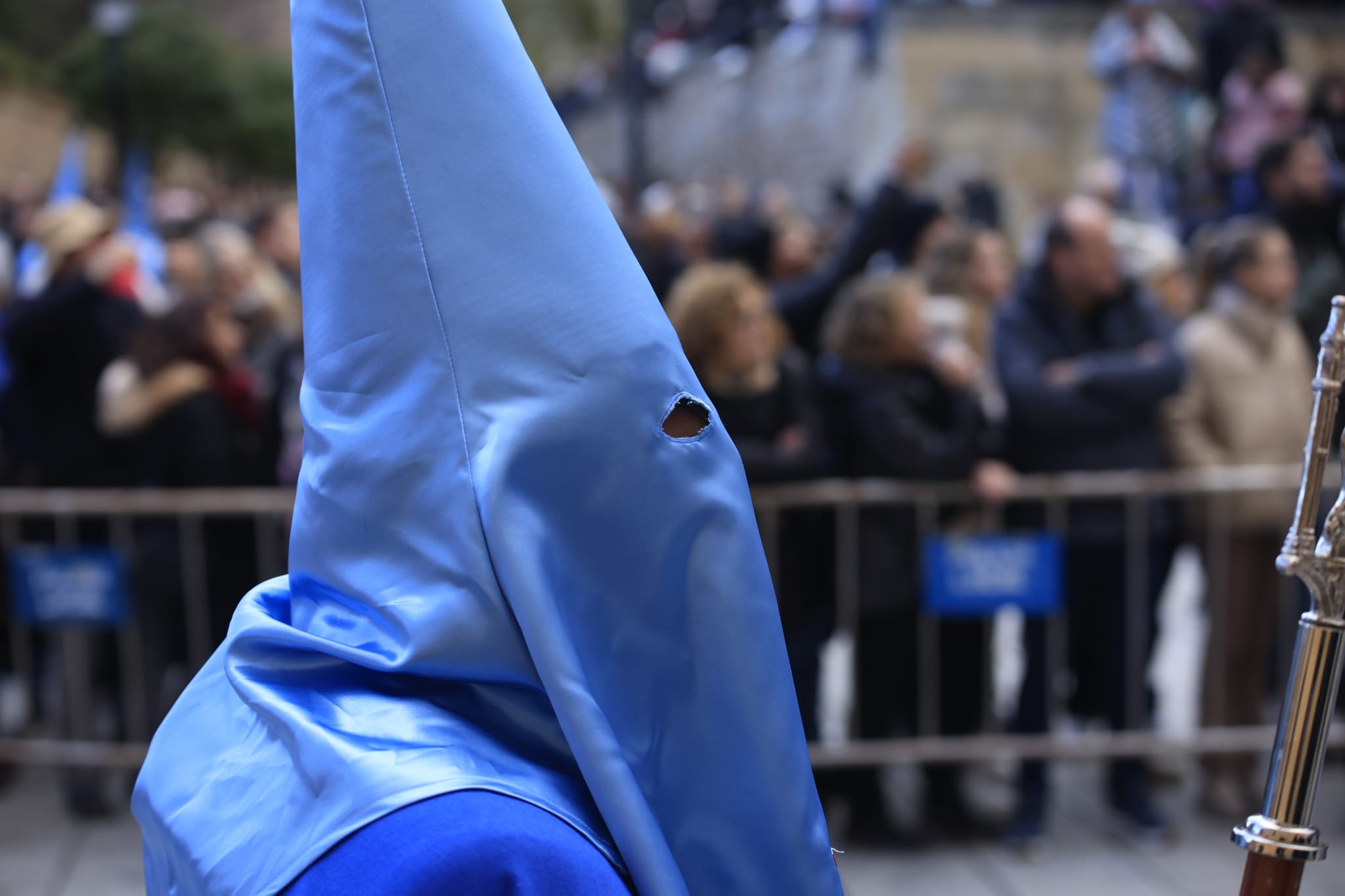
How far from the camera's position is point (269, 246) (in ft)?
29.4

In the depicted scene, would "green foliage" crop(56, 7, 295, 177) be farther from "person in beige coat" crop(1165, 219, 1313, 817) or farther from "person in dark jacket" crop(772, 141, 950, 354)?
"person in beige coat" crop(1165, 219, 1313, 817)

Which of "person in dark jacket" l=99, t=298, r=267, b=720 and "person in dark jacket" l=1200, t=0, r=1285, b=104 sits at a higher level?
"person in dark jacket" l=1200, t=0, r=1285, b=104

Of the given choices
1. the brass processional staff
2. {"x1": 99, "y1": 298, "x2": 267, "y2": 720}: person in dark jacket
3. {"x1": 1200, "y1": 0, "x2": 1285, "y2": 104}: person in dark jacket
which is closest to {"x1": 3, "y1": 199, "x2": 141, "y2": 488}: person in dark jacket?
{"x1": 99, "y1": 298, "x2": 267, "y2": 720}: person in dark jacket

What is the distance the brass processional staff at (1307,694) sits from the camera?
120 centimetres

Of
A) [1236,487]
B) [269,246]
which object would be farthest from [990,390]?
[269,246]

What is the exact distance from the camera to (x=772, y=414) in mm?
4781

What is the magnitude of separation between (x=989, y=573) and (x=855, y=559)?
464 millimetres

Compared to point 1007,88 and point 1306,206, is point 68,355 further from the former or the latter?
point 1007,88

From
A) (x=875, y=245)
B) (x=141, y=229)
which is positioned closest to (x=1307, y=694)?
(x=875, y=245)

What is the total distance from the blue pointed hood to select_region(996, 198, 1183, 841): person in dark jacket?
3903 mm

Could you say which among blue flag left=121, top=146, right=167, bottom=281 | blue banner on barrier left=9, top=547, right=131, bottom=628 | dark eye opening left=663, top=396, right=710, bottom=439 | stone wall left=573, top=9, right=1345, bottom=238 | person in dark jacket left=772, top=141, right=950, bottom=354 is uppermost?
stone wall left=573, top=9, right=1345, bottom=238

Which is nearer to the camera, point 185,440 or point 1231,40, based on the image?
point 185,440

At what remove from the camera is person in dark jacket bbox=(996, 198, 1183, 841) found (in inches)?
192

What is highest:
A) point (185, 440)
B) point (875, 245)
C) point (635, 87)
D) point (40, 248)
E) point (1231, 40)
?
point (1231, 40)
